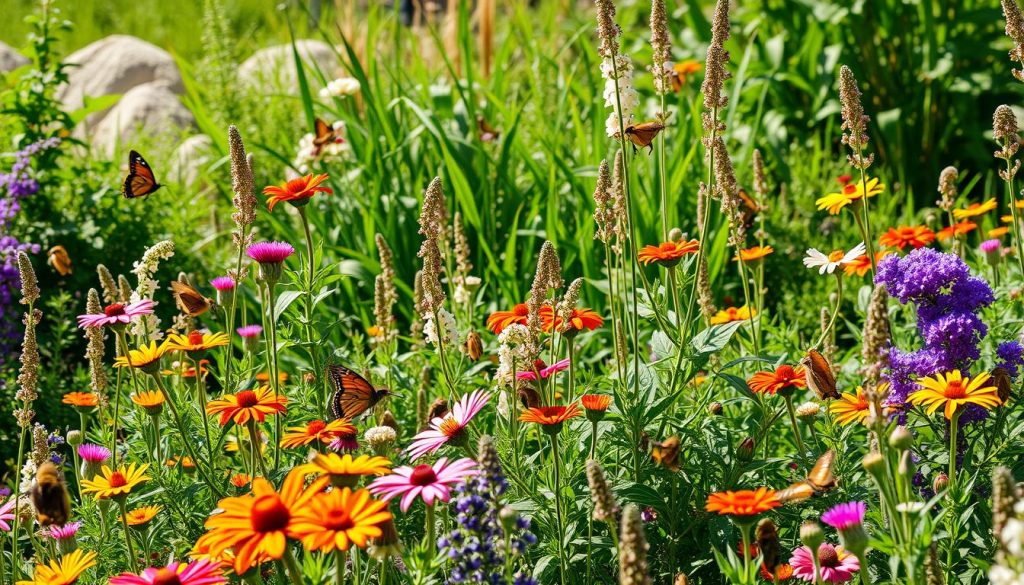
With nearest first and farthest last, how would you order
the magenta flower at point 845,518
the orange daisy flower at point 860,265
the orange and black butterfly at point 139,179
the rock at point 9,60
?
the magenta flower at point 845,518, the orange daisy flower at point 860,265, the orange and black butterfly at point 139,179, the rock at point 9,60

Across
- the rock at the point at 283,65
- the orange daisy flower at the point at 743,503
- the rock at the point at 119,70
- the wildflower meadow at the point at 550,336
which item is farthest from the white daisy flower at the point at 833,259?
the rock at the point at 119,70

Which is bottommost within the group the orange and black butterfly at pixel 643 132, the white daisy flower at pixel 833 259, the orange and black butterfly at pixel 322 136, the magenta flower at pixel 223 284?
the white daisy flower at pixel 833 259

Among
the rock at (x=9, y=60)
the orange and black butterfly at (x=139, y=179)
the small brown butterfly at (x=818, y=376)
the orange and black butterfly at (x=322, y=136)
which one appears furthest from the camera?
the rock at (x=9, y=60)

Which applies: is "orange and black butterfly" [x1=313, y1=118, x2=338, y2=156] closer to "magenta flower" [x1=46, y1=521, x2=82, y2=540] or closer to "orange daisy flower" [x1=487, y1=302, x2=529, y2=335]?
"orange daisy flower" [x1=487, y1=302, x2=529, y2=335]

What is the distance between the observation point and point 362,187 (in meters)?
4.76

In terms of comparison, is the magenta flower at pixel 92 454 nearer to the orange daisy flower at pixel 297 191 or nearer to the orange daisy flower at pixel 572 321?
the orange daisy flower at pixel 297 191

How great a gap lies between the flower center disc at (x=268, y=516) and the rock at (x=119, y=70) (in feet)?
22.0

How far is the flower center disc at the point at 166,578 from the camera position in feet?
5.34

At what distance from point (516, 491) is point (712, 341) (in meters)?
0.54

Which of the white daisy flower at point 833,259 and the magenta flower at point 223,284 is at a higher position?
the magenta flower at point 223,284

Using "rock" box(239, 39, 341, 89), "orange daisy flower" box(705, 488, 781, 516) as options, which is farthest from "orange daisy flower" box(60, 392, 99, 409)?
→ "rock" box(239, 39, 341, 89)

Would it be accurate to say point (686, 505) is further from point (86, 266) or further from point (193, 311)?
point (86, 266)

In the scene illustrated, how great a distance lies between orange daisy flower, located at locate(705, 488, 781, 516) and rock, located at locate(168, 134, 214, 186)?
4.37 m

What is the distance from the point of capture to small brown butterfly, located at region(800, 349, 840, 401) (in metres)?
2.19
